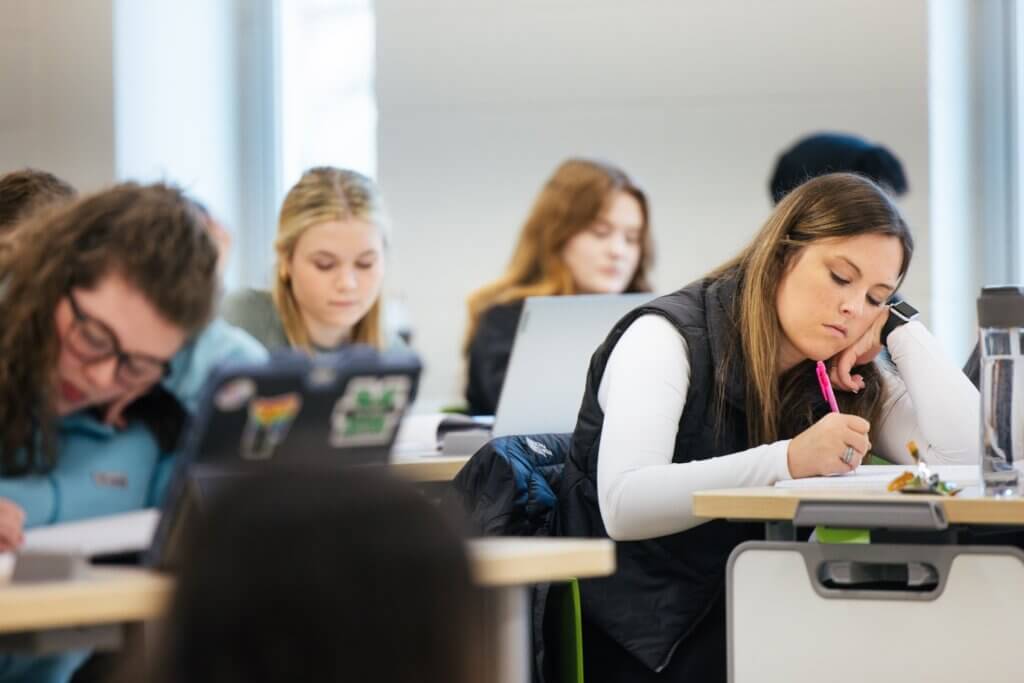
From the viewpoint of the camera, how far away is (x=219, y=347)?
1574 mm

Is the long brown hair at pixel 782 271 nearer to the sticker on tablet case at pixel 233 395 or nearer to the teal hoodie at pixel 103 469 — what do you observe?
the teal hoodie at pixel 103 469

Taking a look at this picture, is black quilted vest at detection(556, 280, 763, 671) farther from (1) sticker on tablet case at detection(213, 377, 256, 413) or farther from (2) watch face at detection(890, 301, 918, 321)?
(1) sticker on tablet case at detection(213, 377, 256, 413)

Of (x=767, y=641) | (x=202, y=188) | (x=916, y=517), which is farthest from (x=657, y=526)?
(x=202, y=188)

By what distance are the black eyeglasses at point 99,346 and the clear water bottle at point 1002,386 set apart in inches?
39.7

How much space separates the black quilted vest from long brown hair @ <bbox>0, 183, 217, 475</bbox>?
0.90 metres

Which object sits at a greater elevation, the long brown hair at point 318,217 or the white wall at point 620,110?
the white wall at point 620,110

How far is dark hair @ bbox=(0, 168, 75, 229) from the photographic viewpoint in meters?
2.02

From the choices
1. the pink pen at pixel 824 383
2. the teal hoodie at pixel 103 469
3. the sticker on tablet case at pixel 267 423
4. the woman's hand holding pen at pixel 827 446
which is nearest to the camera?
the sticker on tablet case at pixel 267 423

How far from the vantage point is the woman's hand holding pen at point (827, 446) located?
199 cm

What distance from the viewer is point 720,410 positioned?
7.18ft

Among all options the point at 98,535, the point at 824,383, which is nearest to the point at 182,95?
the point at 824,383

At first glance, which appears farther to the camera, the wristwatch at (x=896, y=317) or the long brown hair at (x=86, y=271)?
the wristwatch at (x=896, y=317)

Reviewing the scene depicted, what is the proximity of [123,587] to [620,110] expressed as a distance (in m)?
4.46

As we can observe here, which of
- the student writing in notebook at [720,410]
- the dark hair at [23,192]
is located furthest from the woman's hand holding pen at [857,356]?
the dark hair at [23,192]
